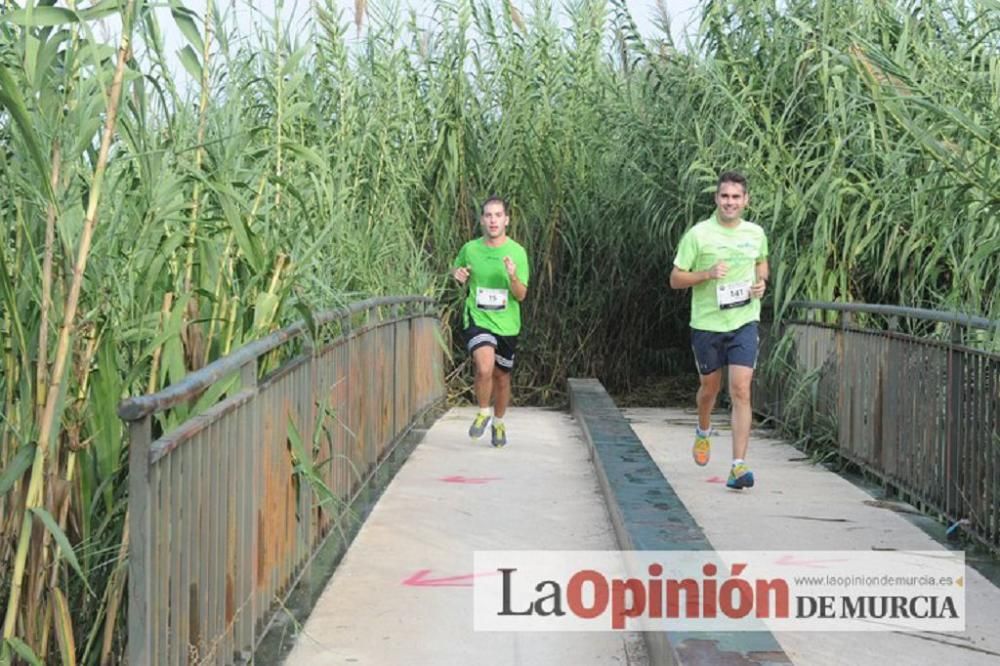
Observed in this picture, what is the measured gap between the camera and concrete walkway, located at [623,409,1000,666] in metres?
5.54

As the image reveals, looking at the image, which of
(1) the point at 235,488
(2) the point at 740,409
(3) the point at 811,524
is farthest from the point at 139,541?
(2) the point at 740,409

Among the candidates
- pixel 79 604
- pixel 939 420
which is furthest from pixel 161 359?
pixel 939 420

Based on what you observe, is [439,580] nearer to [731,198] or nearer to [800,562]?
[800,562]

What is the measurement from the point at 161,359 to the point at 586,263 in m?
10.8

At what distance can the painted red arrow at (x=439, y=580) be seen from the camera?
649cm

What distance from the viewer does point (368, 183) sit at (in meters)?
11.6

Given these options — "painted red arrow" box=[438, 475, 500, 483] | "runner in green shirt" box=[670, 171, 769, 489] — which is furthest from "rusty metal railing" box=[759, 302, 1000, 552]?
"painted red arrow" box=[438, 475, 500, 483]

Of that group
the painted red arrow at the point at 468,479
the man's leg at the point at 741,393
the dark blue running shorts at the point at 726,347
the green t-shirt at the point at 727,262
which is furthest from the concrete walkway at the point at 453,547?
the green t-shirt at the point at 727,262

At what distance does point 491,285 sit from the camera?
11508 mm

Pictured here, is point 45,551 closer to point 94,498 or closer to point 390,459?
point 94,498

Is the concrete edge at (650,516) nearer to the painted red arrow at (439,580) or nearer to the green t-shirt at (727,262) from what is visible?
the painted red arrow at (439,580)

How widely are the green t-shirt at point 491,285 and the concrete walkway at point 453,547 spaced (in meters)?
0.88

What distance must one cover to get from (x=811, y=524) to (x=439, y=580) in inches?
93.0

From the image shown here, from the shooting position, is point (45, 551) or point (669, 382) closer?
point (45, 551)
